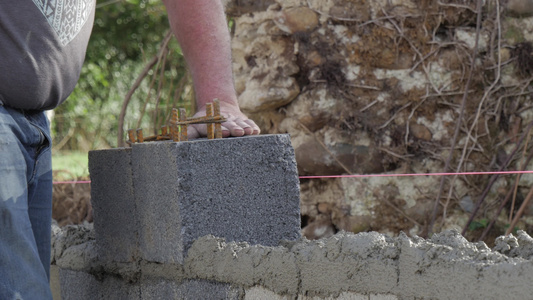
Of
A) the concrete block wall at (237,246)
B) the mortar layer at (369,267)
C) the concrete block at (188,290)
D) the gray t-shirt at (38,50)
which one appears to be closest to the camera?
the mortar layer at (369,267)

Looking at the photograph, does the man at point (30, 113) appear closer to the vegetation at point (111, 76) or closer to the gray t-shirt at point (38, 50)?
the gray t-shirt at point (38, 50)

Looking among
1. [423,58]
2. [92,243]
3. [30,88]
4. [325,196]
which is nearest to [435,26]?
[423,58]

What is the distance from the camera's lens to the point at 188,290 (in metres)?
2.36

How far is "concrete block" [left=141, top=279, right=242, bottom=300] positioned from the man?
410mm

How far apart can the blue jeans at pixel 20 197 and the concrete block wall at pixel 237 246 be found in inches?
16.3

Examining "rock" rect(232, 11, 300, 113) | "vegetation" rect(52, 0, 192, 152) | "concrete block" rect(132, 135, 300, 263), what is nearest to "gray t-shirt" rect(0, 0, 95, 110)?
"concrete block" rect(132, 135, 300, 263)

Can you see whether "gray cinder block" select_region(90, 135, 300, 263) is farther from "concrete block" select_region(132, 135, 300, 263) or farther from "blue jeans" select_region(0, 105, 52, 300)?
"blue jeans" select_region(0, 105, 52, 300)

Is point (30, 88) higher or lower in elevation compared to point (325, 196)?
higher

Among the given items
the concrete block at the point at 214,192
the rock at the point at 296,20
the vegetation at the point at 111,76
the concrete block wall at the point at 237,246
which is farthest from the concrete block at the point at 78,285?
the vegetation at the point at 111,76

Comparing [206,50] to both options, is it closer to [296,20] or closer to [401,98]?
[296,20]

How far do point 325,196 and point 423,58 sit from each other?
39.7 inches

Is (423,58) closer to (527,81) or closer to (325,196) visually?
(527,81)

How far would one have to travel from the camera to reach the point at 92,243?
9.29ft

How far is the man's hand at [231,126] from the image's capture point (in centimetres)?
239
